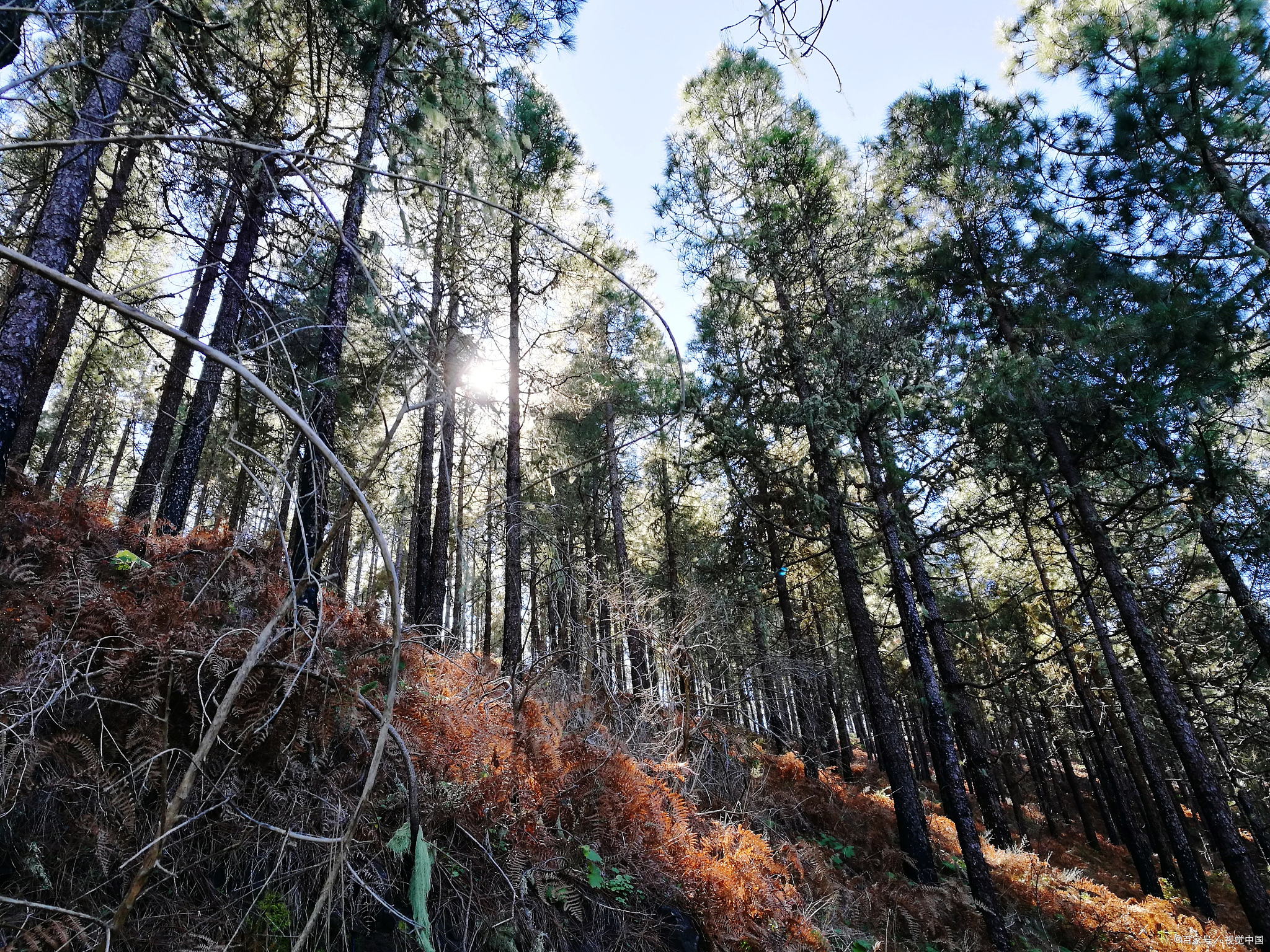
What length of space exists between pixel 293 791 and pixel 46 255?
4.07 metres

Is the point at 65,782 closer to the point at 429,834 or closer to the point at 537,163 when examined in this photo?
the point at 429,834

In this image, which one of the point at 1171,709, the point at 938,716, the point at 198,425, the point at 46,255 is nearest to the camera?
the point at 46,255

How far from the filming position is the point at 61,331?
7.60 metres

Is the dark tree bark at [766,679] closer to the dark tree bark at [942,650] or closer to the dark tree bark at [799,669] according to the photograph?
the dark tree bark at [799,669]

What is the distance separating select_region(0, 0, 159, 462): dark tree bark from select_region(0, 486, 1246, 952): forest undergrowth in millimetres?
769

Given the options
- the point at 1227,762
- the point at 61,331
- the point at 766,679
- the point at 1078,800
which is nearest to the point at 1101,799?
the point at 1078,800

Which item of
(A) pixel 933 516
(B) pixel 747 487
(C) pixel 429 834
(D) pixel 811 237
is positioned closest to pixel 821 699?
(B) pixel 747 487

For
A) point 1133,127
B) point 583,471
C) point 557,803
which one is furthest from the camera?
point 583,471

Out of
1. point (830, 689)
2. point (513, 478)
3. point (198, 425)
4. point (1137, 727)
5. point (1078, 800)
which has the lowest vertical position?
point (1078, 800)

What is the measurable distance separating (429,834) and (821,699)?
43.9 ft

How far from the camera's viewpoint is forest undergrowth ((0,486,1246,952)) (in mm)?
2186

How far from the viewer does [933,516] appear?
9.20m

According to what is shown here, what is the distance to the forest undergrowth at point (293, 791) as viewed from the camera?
2.19m

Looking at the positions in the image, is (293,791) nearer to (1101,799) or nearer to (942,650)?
(942,650)
